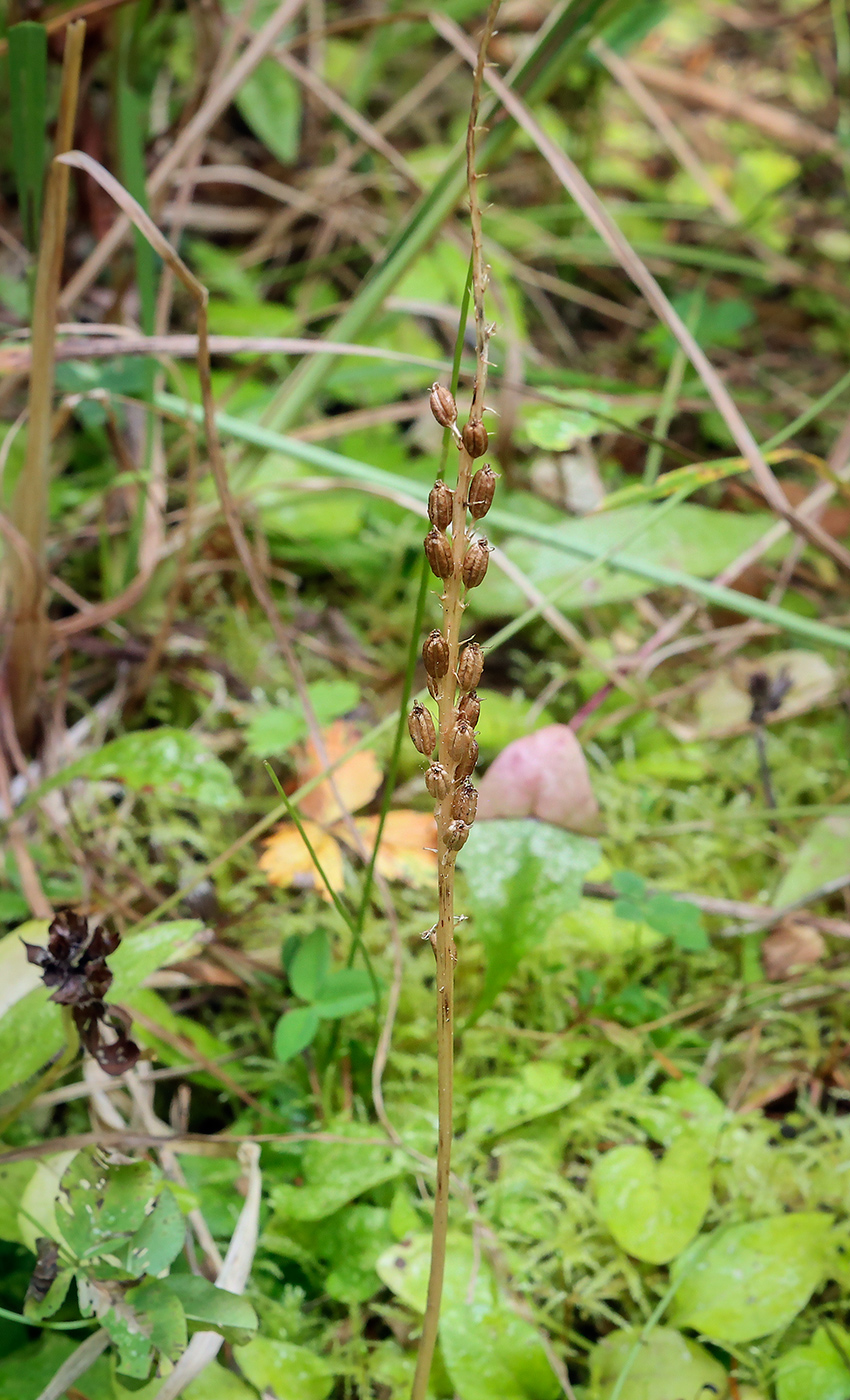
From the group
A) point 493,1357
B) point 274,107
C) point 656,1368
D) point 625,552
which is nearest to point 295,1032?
point 493,1357

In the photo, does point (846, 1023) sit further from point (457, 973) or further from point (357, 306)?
point (357, 306)

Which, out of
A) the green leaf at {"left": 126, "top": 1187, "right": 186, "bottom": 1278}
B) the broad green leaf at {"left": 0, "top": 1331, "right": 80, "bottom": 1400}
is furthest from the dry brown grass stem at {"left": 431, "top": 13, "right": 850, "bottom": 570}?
the broad green leaf at {"left": 0, "top": 1331, "right": 80, "bottom": 1400}

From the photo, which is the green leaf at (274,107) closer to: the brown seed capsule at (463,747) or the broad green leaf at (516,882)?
the broad green leaf at (516,882)

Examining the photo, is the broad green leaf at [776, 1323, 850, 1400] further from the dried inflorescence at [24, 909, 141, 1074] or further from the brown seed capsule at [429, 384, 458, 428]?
the brown seed capsule at [429, 384, 458, 428]

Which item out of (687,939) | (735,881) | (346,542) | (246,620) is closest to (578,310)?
(346,542)

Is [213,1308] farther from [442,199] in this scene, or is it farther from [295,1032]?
[442,199]

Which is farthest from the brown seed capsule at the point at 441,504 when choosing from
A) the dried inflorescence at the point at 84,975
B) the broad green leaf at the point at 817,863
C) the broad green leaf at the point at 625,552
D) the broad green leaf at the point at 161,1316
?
the broad green leaf at the point at 625,552
